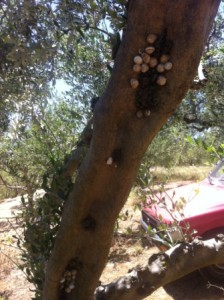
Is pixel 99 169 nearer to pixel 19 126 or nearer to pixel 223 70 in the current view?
pixel 19 126

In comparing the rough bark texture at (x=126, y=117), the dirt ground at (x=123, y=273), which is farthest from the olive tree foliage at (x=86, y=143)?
the dirt ground at (x=123, y=273)

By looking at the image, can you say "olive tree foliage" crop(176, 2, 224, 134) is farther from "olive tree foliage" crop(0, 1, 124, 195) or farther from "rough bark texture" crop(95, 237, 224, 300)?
"rough bark texture" crop(95, 237, 224, 300)

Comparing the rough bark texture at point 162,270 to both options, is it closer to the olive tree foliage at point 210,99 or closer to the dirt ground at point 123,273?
the dirt ground at point 123,273

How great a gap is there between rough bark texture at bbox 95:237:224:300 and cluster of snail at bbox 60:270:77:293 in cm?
27

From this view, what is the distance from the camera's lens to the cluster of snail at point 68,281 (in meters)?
1.94

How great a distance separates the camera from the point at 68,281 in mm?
1984

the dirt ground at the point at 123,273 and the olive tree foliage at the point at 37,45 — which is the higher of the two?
the olive tree foliage at the point at 37,45

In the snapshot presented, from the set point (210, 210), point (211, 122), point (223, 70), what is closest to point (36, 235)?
point (210, 210)

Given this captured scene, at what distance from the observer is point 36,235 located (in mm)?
2520

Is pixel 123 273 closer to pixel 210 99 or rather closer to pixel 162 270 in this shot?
pixel 162 270

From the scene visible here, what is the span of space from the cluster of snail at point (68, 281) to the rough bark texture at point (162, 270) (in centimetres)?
27

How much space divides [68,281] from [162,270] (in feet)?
1.79

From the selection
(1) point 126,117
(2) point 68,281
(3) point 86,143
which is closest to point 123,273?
(3) point 86,143

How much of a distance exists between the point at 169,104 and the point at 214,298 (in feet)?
13.8
